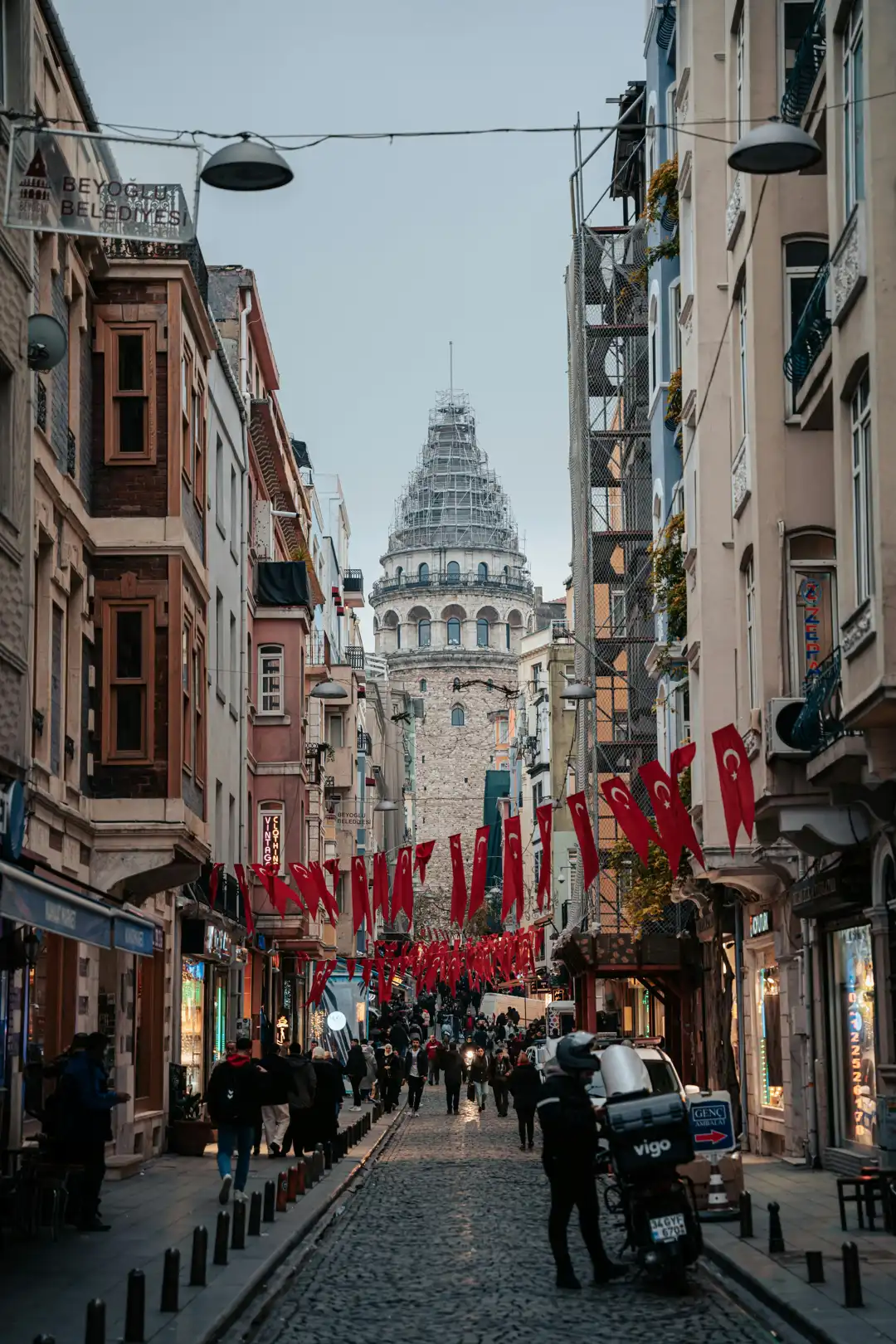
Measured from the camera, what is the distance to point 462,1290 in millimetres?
14602

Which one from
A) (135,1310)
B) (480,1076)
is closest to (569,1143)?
(135,1310)

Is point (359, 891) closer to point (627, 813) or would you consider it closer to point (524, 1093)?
point (524, 1093)

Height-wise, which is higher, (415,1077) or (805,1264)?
(415,1077)

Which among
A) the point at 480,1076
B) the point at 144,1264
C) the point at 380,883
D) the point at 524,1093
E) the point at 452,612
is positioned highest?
the point at 452,612

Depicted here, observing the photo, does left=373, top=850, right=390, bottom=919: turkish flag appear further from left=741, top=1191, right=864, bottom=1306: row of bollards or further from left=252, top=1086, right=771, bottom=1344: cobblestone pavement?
left=741, top=1191, right=864, bottom=1306: row of bollards

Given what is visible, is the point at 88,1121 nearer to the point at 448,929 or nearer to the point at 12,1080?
the point at 12,1080

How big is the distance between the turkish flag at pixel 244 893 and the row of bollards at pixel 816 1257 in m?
22.2

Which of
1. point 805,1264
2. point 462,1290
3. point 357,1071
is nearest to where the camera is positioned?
point 462,1290

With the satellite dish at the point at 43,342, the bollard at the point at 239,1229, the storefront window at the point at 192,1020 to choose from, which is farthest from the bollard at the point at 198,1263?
the storefront window at the point at 192,1020

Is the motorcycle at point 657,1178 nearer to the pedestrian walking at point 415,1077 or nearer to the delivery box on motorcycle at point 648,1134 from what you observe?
the delivery box on motorcycle at point 648,1134

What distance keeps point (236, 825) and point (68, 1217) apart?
22776 millimetres

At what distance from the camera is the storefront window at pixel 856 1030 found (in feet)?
74.2

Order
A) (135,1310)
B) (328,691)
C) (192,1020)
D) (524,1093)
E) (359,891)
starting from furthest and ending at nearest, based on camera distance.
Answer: (328,691) → (359,891) → (192,1020) → (524,1093) → (135,1310)

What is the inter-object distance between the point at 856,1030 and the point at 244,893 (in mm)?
16900
